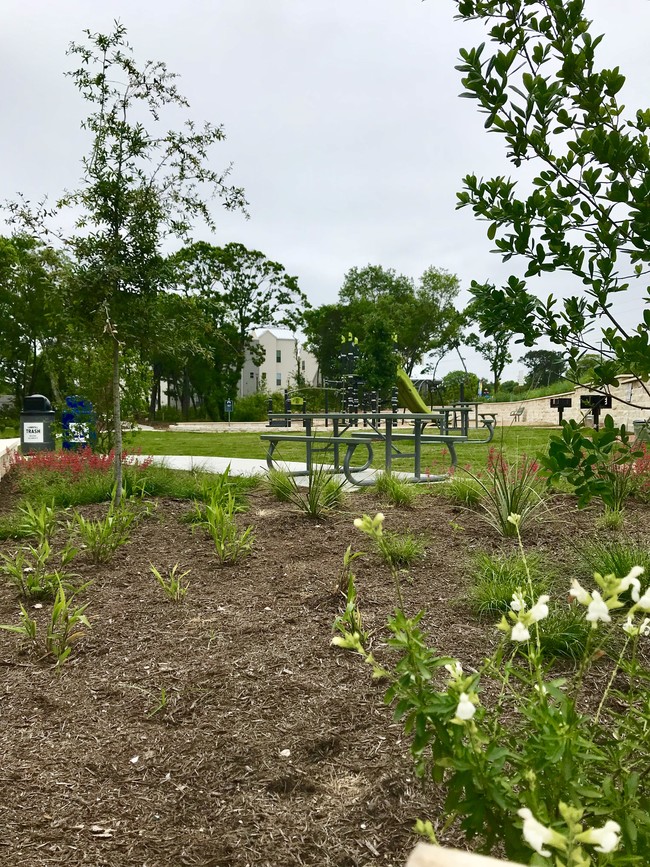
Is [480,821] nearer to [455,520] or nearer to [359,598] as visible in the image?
[359,598]

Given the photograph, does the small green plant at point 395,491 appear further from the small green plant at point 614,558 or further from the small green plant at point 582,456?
the small green plant at point 582,456

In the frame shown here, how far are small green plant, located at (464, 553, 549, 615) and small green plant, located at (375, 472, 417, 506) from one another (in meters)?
1.73

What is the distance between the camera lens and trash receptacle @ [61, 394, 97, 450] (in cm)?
1038

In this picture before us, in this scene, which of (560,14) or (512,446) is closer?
(560,14)

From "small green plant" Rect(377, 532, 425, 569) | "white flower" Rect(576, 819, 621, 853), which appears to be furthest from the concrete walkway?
"white flower" Rect(576, 819, 621, 853)

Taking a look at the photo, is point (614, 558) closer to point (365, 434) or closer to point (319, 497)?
point (319, 497)

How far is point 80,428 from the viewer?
34.4ft

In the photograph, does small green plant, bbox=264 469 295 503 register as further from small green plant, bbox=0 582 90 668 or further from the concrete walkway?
small green plant, bbox=0 582 90 668

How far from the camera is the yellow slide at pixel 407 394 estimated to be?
1178cm

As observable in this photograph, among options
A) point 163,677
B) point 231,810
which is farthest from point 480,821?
point 163,677

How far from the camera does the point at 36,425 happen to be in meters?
11.4

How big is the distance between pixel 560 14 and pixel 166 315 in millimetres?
4294

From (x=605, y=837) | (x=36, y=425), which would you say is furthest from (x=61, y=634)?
(x=36, y=425)

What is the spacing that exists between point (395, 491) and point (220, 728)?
3.52 meters
